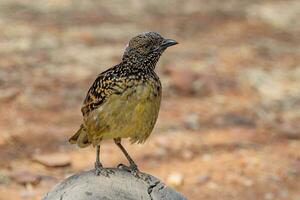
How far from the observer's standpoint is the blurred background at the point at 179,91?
779 centimetres

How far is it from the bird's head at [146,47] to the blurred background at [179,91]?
7.88 feet

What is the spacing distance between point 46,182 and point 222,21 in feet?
21.9

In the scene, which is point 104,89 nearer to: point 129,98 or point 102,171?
point 129,98

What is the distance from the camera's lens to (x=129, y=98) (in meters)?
5.16

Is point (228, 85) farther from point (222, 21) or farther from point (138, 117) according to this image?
point (138, 117)

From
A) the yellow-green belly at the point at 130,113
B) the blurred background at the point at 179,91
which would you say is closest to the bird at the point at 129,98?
the yellow-green belly at the point at 130,113

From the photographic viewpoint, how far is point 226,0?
47.8 feet

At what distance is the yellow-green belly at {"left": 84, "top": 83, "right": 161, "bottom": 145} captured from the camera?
5141 mm

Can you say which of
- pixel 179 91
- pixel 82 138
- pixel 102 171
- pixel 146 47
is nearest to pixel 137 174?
pixel 102 171

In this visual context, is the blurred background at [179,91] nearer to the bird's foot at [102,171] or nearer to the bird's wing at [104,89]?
the bird's foot at [102,171]

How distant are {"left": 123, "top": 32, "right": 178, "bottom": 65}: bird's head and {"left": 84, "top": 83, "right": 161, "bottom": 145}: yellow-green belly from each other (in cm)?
27

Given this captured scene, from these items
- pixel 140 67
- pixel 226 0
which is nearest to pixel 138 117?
pixel 140 67

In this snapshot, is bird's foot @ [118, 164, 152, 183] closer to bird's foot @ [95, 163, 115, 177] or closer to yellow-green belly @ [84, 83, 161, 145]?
bird's foot @ [95, 163, 115, 177]

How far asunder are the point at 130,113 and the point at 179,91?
15.8 feet
